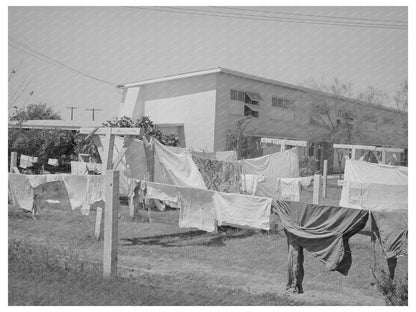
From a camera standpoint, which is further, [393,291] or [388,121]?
[388,121]

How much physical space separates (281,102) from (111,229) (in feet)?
63.4

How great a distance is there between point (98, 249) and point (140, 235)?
4.99 feet

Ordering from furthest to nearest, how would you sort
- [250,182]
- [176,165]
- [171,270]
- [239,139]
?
[239,139], [250,182], [176,165], [171,270]

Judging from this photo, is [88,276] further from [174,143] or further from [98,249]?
[174,143]

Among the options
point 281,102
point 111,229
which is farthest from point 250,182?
→ point 281,102

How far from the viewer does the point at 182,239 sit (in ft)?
29.9

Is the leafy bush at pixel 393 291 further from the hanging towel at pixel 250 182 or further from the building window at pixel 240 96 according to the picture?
the building window at pixel 240 96

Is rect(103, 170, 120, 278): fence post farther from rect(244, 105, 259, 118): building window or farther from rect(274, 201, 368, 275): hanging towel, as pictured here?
rect(244, 105, 259, 118): building window

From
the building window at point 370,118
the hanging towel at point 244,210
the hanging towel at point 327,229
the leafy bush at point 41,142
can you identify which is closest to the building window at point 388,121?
the building window at point 370,118

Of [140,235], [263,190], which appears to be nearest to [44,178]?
[140,235]

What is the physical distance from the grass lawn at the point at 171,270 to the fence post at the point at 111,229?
0.59ft

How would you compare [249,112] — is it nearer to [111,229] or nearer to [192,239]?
[192,239]

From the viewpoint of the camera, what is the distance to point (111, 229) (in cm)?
579

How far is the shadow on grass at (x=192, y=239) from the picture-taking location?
8672 millimetres
